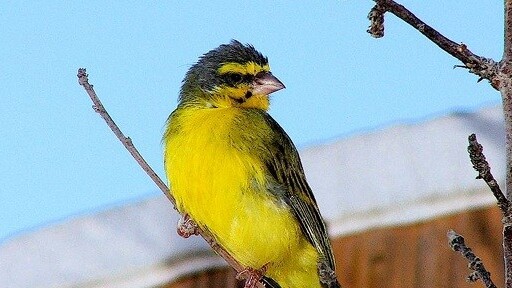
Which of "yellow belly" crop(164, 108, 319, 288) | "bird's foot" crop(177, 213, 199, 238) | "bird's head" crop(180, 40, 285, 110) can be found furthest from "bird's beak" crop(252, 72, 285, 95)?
"bird's foot" crop(177, 213, 199, 238)

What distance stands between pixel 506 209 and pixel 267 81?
120 inches

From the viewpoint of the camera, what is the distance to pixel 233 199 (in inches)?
186

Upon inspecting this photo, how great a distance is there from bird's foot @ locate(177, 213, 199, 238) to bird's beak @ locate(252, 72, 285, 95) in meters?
0.82

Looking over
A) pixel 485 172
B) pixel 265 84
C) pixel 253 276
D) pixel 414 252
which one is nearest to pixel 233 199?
pixel 253 276

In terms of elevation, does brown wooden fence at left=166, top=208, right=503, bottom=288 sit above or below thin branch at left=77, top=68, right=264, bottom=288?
below

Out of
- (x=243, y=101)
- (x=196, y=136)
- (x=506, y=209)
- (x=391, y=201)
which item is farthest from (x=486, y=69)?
(x=391, y=201)

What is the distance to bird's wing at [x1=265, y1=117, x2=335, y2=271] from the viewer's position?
4973 mm

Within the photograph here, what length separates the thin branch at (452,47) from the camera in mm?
2359

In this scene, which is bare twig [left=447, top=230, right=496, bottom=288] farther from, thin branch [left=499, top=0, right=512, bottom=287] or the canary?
the canary

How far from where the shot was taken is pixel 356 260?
26.3 ft

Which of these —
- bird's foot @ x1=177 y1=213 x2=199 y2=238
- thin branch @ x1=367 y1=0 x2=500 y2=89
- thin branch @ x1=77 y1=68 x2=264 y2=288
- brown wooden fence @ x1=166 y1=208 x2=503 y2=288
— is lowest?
brown wooden fence @ x1=166 y1=208 x2=503 y2=288

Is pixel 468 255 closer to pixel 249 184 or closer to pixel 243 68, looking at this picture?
pixel 249 184

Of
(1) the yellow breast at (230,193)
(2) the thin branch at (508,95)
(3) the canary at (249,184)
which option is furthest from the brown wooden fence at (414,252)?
(2) the thin branch at (508,95)

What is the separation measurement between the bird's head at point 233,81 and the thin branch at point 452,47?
9.37 feet
